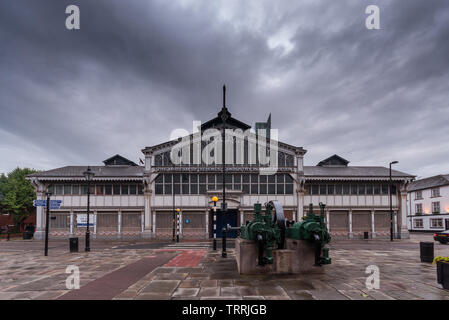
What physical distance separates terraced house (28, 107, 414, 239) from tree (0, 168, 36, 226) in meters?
10.4

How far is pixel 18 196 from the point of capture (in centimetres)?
3775

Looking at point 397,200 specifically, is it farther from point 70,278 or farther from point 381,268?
point 70,278

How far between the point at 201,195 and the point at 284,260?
67.9 feet

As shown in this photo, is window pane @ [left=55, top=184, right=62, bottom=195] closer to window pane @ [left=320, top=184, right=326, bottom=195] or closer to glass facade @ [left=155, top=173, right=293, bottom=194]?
glass facade @ [left=155, top=173, right=293, bottom=194]

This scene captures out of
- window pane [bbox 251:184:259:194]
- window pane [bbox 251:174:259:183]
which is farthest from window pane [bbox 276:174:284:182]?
window pane [bbox 251:184:259:194]

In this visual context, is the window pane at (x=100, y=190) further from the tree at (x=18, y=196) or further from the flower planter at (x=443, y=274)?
the flower planter at (x=443, y=274)

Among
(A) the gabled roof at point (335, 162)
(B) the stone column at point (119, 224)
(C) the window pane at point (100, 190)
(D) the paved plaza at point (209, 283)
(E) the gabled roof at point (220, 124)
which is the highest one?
(E) the gabled roof at point (220, 124)

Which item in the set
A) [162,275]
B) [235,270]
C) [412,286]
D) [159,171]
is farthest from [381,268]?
[159,171]

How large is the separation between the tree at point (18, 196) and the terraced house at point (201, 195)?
10411 millimetres

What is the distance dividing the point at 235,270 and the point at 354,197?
24706 millimetres

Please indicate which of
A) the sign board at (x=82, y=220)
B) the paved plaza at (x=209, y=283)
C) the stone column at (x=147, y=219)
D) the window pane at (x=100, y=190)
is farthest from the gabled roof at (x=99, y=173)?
the paved plaza at (x=209, y=283)

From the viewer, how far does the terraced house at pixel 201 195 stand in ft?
98.0

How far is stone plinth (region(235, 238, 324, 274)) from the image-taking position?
9.95 metres
